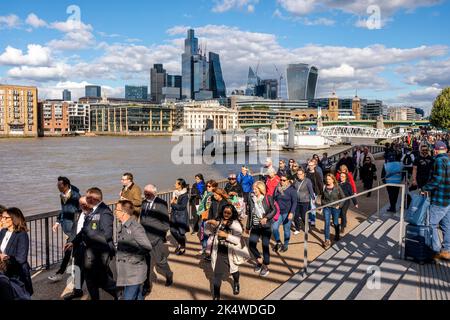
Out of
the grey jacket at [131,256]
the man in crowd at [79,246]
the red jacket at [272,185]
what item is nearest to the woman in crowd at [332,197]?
the red jacket at [272,185]

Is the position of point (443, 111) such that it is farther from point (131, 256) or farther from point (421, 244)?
point (131, 256)

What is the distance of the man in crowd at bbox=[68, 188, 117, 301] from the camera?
196 inches

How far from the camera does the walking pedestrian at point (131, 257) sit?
456 centimetres

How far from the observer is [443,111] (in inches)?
2306

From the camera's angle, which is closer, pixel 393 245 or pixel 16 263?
pixel 16 263

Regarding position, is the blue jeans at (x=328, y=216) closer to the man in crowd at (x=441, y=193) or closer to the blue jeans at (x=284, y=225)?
the blue jeans at (x=284, y=225)

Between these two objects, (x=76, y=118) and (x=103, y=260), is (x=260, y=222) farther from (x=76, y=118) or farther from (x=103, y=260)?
(x=76, y=118)

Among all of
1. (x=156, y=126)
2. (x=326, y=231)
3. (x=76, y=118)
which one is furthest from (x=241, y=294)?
(x=76, y=118)

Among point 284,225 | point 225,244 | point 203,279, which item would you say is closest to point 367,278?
point 225,244

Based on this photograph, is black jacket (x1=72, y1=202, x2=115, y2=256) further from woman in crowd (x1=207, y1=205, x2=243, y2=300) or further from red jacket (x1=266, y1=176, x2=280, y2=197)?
red jacket (x1=266, y1=176, x2=280, y2=197)

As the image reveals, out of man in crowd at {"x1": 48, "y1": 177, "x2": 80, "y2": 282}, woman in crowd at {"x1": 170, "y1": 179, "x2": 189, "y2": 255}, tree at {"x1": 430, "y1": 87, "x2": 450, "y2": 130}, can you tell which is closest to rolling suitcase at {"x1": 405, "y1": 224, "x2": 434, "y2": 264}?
woman in crowd at {"x1": 170, "y1": 179, "x2": 189, "y2": 255}

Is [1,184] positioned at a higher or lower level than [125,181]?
lower

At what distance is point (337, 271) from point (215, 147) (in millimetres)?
69421

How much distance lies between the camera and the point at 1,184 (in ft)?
104
